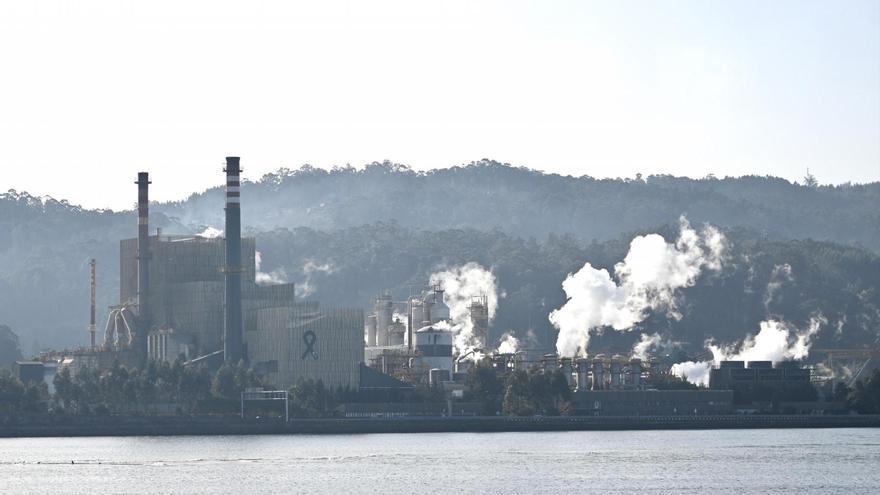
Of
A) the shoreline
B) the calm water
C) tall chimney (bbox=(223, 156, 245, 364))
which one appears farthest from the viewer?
tall chimney (bbox=(223, 156, 245, 364))

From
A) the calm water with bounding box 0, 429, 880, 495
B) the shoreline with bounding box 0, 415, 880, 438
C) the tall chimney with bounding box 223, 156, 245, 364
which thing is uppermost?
the tall chimney with bounding box 223, 156, 245, 364

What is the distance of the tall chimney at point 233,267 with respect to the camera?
191375 mm

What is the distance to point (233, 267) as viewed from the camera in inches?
7608

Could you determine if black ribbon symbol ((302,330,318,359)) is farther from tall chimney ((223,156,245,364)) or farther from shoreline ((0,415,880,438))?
shoreline ((0,415,880,438))

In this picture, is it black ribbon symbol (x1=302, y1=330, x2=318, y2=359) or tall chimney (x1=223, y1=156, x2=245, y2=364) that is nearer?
tall chimney (x1=223, y1=156, x2=245, y2=364)

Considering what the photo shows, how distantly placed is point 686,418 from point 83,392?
188ft

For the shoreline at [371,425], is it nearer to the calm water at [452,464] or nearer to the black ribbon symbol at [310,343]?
the calm water at [452,464]

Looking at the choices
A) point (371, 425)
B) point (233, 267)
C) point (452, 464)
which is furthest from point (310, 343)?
point (452, 464)

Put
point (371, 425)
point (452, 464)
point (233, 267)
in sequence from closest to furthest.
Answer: point (452, 464) → point (371, 425) → point (233, 267)

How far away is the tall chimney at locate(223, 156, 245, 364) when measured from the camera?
7534 inches

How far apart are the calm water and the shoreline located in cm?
432

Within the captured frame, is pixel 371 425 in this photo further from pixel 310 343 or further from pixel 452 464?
pixel 452 464

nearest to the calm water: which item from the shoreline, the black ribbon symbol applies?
the shoreline

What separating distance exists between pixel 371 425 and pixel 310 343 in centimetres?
1720
